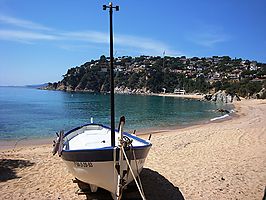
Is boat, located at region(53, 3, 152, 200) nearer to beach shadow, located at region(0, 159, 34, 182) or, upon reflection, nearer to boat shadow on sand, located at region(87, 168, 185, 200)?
boat shadow on sand, located at region(87, 168, 185, 200)

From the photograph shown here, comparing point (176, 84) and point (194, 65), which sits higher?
point (194, 65)

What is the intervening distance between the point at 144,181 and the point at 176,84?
497ft

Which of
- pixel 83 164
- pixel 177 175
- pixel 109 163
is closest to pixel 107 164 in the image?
pixel 109 163

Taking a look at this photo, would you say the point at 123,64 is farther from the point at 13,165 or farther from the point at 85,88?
the point at 13,165

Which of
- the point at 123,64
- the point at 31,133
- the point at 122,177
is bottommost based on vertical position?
the point at 31,133

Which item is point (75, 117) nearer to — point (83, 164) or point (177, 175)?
point (177, 175)

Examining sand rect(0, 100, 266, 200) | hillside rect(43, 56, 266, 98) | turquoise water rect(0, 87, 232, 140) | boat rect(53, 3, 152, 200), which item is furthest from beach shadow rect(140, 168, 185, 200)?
hillside rect(43, 56, 266, 98)

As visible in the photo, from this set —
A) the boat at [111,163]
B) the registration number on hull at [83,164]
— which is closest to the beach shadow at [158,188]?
the boat at [111,163]

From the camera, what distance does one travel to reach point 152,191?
24.0ft

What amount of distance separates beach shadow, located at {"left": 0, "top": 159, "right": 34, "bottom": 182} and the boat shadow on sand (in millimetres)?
3118

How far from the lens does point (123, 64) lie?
19012 cm

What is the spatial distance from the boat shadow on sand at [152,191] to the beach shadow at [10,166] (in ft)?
10.2

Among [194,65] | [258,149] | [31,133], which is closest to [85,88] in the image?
[194,65]

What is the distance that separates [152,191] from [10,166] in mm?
5359
